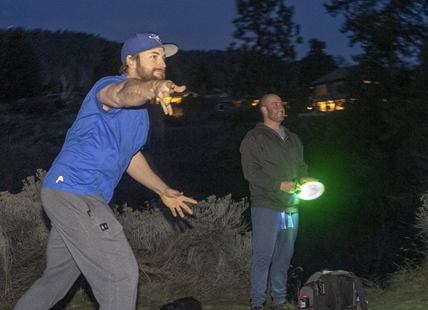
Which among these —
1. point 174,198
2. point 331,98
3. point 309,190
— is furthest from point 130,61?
point 331,98

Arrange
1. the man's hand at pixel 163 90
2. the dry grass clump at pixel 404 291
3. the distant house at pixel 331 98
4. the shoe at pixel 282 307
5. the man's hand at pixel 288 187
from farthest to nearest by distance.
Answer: the distant house at pixel 331 98 < the shoe at pixel 282 307 < the dry grass clump at pixel 404 291 < the man's hand at pixel 288 187 < the man's hand at pixel 163 90

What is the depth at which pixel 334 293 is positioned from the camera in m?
5.07

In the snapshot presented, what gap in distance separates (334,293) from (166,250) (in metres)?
2.55

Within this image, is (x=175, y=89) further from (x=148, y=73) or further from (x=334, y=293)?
(x=334, y=293)

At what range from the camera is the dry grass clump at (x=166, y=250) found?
674cm

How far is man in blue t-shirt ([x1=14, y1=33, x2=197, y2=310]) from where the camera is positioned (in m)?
3.67

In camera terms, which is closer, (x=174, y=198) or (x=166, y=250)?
(x=174, y=198)

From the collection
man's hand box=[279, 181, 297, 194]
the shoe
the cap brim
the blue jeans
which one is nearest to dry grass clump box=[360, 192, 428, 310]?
the shoe

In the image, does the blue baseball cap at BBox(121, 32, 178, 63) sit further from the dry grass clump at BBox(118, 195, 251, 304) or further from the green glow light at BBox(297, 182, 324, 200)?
the dry grass clump at BBox(118, 195, 251, 304)

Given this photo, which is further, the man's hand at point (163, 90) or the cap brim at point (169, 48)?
the cap brim at point (169, 48)

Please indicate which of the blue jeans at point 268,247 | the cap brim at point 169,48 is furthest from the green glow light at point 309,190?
the cap brim at point 169,48

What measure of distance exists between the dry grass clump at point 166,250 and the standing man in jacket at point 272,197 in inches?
39.2

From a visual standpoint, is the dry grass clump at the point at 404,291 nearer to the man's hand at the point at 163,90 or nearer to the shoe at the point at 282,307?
the shoe at the point at 282,307

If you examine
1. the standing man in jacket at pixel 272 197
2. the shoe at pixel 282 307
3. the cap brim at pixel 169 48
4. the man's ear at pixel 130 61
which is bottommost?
the shoe at pixel 282 307
